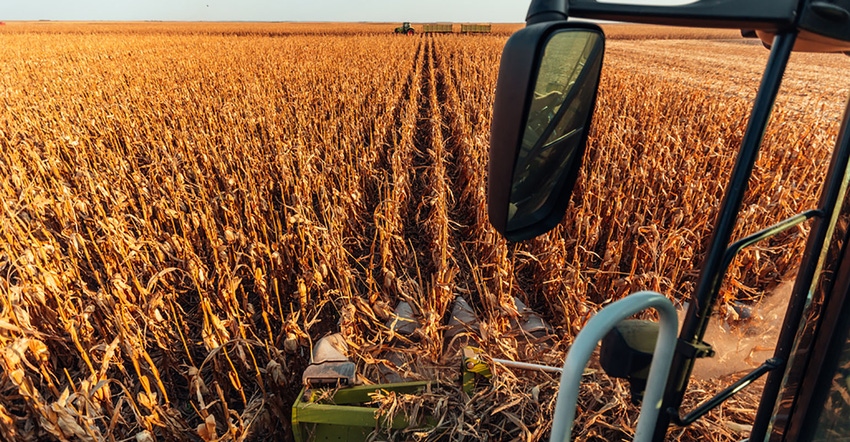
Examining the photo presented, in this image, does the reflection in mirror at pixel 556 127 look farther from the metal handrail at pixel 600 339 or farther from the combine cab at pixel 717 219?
the metal handrail at pixel 600 339

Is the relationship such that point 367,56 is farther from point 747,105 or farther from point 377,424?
point 377,424

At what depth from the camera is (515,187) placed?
0.79 m

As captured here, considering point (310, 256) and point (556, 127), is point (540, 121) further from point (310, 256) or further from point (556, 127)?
point (310, 256)


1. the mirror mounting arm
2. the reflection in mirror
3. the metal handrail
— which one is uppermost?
the mirror mounting arm

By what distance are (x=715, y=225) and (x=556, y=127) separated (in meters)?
0.33

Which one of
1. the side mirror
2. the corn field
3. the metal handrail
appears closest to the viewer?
the side mirror

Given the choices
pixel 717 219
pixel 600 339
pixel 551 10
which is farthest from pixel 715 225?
pixel 551 10

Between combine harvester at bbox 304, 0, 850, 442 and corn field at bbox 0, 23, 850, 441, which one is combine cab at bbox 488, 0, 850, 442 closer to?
combine harvester at bbox 304, 0, 850, 442

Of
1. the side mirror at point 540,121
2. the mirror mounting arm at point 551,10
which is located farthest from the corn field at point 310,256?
the mirror mounting arm at point 551,10

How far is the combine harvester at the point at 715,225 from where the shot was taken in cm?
64

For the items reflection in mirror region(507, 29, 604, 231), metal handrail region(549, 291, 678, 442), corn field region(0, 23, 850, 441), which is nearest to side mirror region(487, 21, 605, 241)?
reflection in mirror region(507, 29, 604, 231)

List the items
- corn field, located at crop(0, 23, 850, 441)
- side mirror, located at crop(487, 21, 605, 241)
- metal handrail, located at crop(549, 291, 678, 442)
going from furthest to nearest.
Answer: corn field, located at crop(0, 23, 850, 441) < metal handrail, located at crop(549, 291, 678, 442) < side mirror, located at crop(487, 21, 605, 241)

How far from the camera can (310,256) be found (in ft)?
10.1

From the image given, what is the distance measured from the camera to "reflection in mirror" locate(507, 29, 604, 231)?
73 cm
